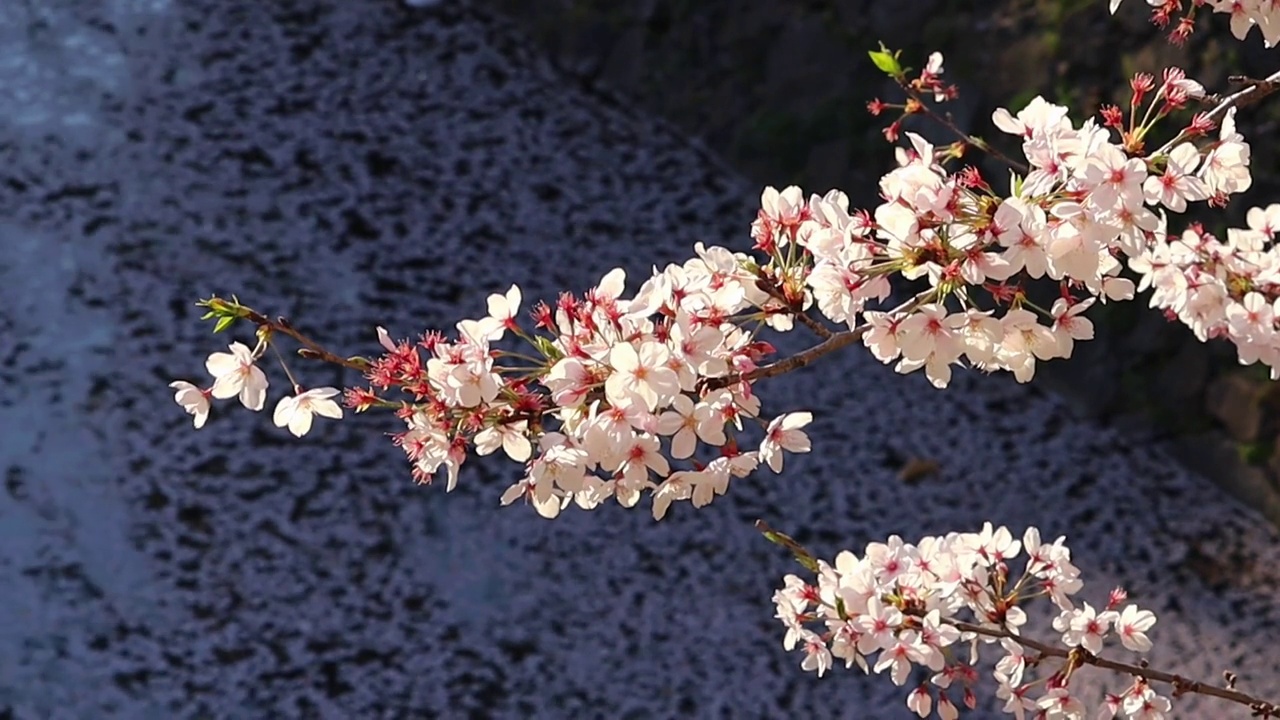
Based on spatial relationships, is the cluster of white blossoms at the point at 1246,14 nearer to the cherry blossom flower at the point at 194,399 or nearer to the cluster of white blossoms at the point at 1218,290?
the cluster of white blossoms at the point at 1218,290

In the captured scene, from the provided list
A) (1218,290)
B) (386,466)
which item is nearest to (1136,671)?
(1218,290)

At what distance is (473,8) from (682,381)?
3492 millimetres

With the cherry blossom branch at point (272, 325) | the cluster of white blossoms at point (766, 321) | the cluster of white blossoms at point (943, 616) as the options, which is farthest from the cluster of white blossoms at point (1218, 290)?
the cherry blossom branch at point (272, 325)

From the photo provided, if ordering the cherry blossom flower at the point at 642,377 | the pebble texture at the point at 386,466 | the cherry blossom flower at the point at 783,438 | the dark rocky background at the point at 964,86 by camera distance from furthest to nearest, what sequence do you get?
1. the dark rocky background at the point at 964,86
2. the pebble texture at the point at 386,466
3. the cherry blossom flower at the point at 783,438
4. the cherry blossom flower at the point at 642,377

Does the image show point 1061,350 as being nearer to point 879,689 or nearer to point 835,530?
point 879,689

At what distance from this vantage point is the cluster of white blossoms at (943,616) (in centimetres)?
111

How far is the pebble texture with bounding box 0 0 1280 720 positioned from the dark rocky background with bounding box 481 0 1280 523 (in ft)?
0.29

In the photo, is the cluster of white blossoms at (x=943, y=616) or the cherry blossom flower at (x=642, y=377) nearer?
the cherry blossom flower at (x=642, y=377)

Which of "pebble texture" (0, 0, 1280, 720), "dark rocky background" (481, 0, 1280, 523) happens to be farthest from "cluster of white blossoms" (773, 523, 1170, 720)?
"dark rocky background" (481, 0, 1280, 523)

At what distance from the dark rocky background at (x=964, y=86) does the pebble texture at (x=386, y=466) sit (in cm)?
9

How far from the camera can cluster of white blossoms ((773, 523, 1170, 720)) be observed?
1.11 meters

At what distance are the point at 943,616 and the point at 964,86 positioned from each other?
7.33 ft

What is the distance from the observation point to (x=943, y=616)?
115 centimetres

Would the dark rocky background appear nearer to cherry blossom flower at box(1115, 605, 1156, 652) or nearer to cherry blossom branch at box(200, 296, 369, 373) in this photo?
cherry blossom flower at box(1115, 605, 1156, 652)
